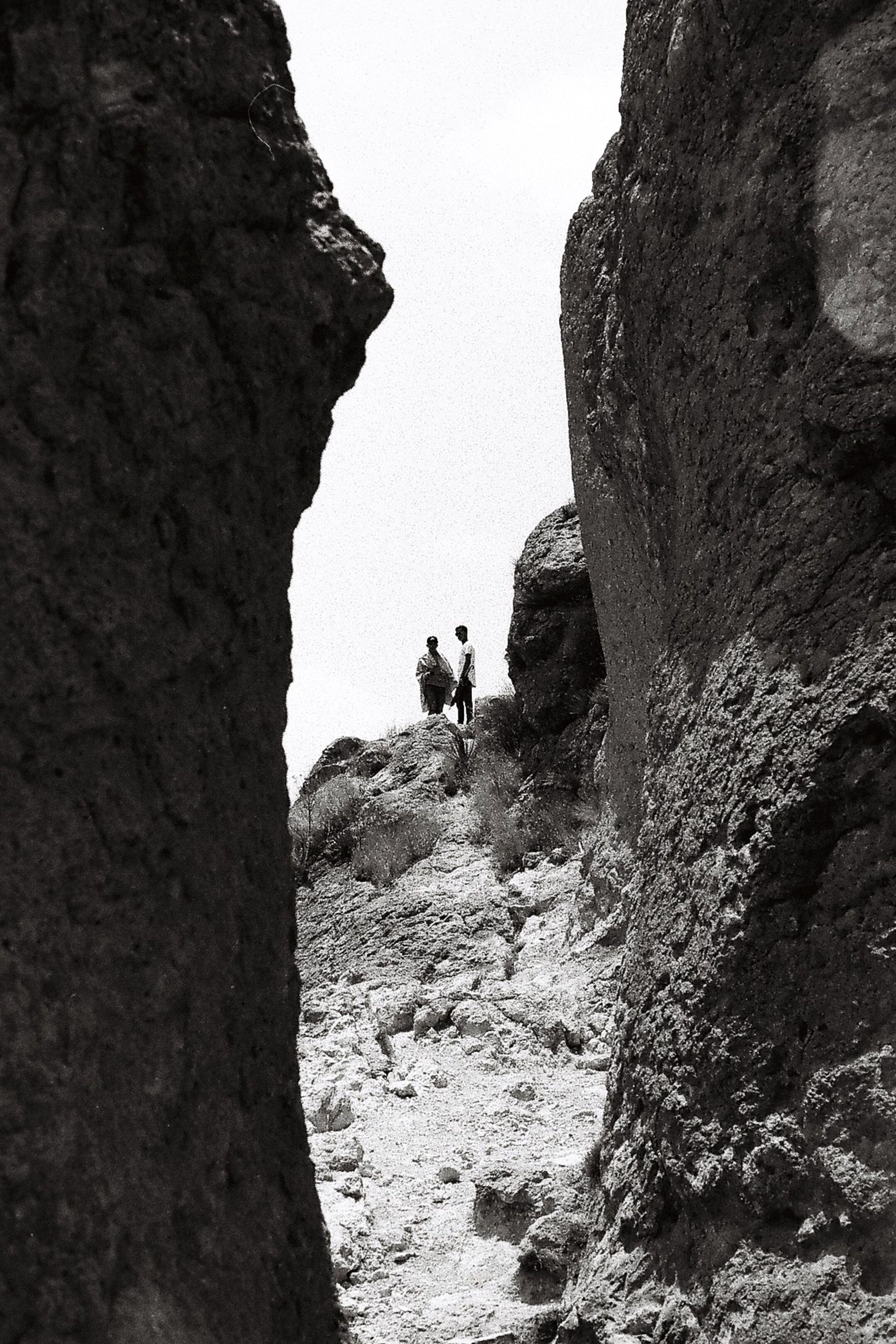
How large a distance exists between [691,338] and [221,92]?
6.50 feet

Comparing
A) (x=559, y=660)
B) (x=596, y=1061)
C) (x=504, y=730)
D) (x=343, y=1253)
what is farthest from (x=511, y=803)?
(x=343, y=1253)

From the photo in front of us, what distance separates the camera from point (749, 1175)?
358 cm

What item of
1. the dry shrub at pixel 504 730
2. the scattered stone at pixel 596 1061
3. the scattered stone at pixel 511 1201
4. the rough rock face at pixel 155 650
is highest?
the dry shrub at pixel 504 730

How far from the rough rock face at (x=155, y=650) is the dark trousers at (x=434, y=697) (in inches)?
535

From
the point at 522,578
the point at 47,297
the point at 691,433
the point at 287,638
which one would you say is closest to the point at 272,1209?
the point at 287,638

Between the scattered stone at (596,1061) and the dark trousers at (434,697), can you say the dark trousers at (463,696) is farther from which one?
the scattered stone at (596,1061)

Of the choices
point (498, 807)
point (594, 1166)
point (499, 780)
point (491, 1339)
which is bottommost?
point (491, 1339)

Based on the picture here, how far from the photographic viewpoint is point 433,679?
16.9 metres

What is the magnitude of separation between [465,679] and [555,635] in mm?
5156

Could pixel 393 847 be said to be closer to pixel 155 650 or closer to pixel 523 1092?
pixel 523 1092

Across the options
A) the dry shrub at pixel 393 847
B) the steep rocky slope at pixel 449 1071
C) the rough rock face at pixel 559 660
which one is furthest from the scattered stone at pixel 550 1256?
the rough rock face at pixel 559 660

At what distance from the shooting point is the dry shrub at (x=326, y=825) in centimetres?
1197

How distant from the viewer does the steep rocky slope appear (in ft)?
15.3

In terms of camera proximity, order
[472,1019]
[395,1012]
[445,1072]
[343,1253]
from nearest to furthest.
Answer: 1. [343,1253]
2. [445,1072]
3. [472,1019]
4. [395,1012]
